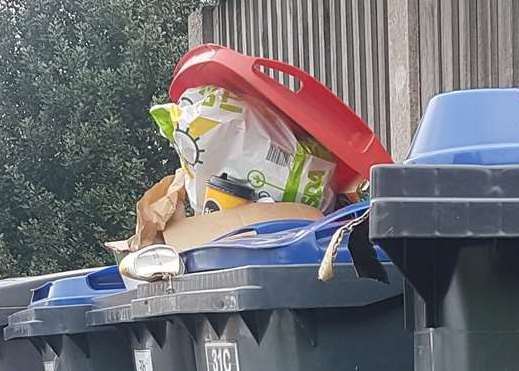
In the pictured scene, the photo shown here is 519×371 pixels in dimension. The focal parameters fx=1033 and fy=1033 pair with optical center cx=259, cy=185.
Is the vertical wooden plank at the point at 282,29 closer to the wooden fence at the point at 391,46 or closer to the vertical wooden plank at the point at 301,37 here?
the wooden fence at the point at 391,46

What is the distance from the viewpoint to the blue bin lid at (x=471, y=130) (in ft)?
4.92

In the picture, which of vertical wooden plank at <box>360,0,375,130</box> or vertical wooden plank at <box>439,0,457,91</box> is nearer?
vertical wooden plank at <box>439,0,457,91</box>

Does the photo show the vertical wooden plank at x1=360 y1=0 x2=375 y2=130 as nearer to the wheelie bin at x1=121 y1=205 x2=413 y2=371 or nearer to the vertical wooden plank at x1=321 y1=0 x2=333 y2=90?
the vertical wooden plank at x1=321 y1=0 x2=333 y2=90

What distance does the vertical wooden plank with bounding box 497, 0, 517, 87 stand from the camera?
3789 mm

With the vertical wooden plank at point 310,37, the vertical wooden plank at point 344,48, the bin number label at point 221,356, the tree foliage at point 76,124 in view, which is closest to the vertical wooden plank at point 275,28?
the vertical wooden plank at point 310,37

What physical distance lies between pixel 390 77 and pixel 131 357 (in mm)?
1732

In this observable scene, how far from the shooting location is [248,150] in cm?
266

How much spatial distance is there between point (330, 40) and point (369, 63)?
0.39 meters

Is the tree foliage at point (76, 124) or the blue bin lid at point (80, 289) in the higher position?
the tree foliage at point (76, 124)

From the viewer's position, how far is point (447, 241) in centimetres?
145

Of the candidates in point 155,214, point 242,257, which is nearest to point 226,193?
point 155,214

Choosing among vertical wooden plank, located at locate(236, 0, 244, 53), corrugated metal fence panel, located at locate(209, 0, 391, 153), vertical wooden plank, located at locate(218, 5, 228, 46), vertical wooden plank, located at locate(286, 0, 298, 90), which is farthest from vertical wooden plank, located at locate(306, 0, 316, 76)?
vertical wooden plank, located at locate(218, 5, 228, 46)

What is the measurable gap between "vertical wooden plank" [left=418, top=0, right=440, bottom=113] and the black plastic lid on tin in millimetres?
1459

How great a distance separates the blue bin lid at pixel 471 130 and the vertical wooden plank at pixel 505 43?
2.28 metres
